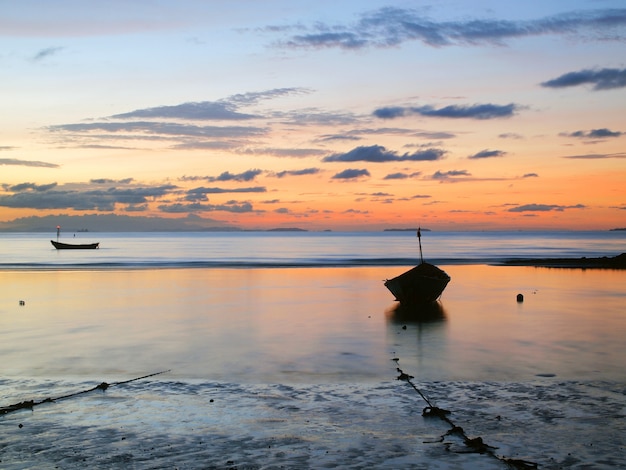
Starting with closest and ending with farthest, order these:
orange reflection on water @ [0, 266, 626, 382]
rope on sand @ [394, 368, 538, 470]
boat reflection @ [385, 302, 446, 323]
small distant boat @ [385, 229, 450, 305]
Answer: rope on sand @ [394, 368, 538, 470] → orange reflection on water @ [0, 266, 626, 382] → boat reflection @ [385, 302, 446, 323] → small distant boat @ [385, 229, 450, 305]

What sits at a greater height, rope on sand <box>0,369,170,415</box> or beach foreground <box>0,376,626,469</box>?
rope on sand <box>0,369,170,415</box>

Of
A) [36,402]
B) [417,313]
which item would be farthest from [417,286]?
[36,402]

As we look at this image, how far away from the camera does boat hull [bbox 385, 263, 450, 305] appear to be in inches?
1266

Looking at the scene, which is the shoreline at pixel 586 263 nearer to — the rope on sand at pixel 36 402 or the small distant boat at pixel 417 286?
the small distant boat at pixel 417 286

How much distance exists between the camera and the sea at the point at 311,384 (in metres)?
10.5

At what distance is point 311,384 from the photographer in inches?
613

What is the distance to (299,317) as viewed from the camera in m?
29.0

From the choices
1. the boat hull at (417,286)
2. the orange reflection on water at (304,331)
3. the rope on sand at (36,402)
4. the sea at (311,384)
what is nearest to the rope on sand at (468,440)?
the sea at (311,384)

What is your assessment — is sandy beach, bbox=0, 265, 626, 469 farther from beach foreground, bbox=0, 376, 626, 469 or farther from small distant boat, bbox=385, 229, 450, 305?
small distant boat, bbox=385, 229, 450, 305

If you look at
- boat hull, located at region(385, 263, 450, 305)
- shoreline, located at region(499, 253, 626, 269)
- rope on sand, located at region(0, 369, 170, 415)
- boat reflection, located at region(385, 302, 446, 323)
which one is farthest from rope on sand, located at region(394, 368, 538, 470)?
shoreline, located at region(499, 253, 626, 269)

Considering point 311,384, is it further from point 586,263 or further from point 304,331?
point 586,263

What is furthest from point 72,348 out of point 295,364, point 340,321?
point 340,321

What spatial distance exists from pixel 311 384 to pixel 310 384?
0.03 m

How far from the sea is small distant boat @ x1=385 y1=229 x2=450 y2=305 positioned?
3.14 feet
